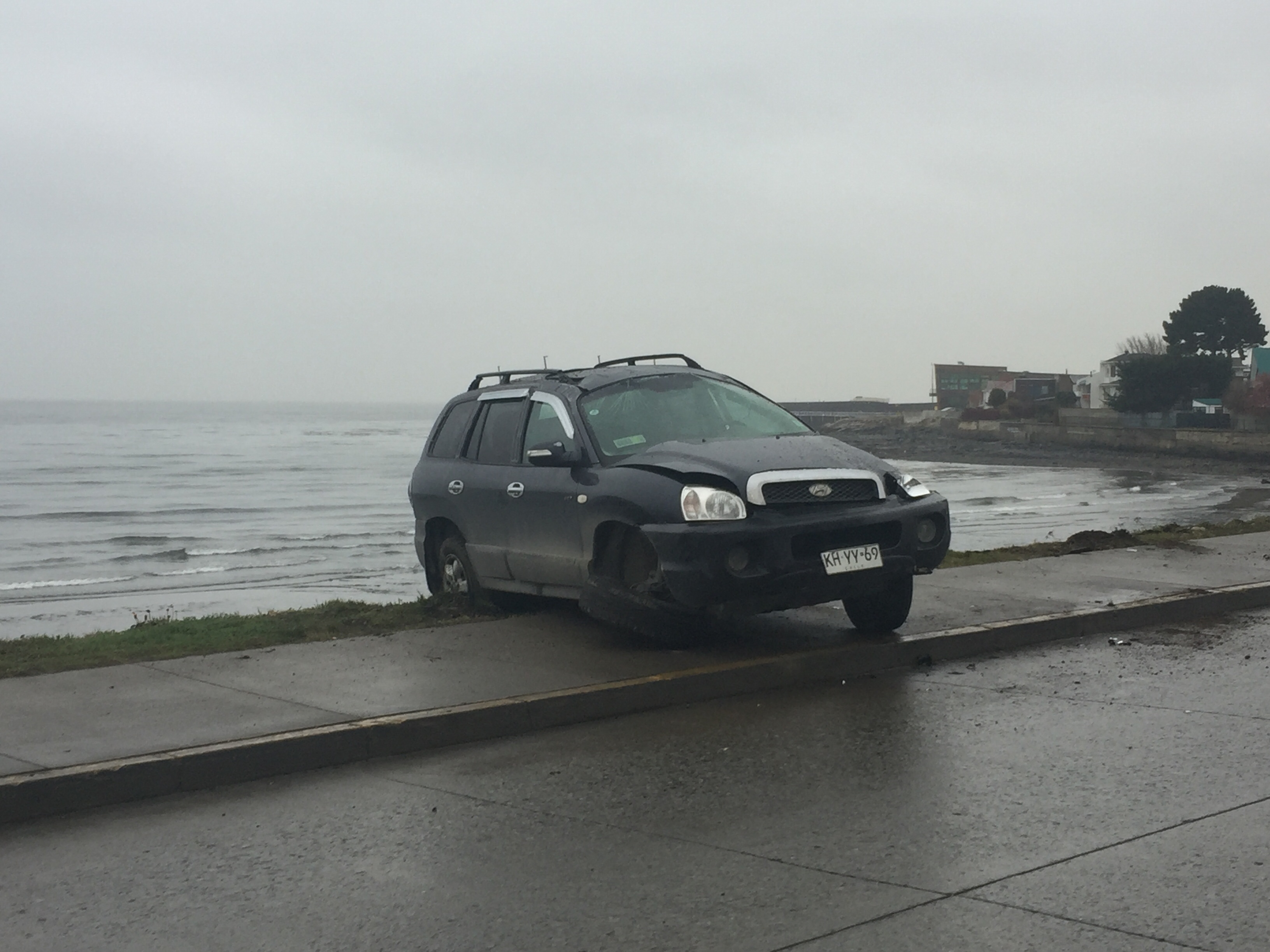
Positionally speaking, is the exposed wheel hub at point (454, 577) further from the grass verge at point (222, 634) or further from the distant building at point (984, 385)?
the distant building at point (984, 385)

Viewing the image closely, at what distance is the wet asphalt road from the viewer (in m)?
3.88

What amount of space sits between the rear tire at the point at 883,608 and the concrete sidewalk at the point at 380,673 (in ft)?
0.37

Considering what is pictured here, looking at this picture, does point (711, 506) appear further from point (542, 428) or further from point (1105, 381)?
point (1105, 381)

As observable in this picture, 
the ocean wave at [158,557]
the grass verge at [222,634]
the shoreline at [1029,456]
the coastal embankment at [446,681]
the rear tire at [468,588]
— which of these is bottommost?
the shoreline at [1029,456]

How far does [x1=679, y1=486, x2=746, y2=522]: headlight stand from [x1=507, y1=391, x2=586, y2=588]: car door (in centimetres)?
93

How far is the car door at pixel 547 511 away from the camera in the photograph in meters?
8.46

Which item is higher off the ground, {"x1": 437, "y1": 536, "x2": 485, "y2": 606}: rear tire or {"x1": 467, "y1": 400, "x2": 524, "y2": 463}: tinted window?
{"x1": 467, "y1": 400, "x2": 524, "y2": 463}: tinted window

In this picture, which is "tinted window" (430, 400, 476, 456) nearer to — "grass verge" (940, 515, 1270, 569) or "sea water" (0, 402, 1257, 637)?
"grass verge" (940, 515, 1270, 569)

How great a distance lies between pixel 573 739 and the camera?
646 cm

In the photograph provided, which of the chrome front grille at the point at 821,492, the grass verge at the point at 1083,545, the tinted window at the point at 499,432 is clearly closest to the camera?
the chrome front grille at the point at 821,492

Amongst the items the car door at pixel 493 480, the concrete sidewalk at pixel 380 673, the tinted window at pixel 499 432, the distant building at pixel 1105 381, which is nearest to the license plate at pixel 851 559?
the concrete sidewalk at pixel 380 673

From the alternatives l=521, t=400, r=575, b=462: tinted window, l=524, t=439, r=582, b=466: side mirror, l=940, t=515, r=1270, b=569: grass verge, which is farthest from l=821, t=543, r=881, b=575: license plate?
l=940, t=515, r=1270, b=569: grass verge

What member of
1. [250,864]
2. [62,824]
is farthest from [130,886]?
[62,824]

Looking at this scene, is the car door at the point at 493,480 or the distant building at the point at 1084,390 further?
the distant building at the point at 1084,390
